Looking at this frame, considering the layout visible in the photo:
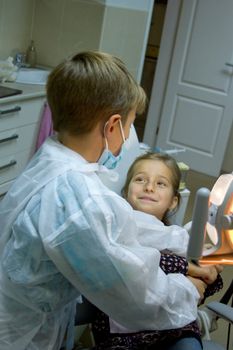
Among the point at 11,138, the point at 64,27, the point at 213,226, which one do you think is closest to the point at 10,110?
the point at 11,138

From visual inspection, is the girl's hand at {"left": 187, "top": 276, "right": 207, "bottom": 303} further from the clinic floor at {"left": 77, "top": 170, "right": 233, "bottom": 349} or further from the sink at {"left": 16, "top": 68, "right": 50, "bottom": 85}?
the sink at {"left": 16, "top": 68, "right": 50, "bottom": 85}

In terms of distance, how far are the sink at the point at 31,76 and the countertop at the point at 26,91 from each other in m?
0.10

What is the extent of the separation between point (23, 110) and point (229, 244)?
2.17 metres

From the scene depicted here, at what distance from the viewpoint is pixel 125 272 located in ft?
3.49

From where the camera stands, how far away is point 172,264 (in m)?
1.48

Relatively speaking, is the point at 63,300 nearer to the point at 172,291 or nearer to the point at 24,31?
the point at 172,291

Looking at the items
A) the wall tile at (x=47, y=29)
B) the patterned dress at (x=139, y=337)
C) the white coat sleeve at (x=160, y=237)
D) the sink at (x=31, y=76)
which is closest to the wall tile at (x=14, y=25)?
the wall tile at (x=47, y=29)

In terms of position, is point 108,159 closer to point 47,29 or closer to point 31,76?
point 31,76

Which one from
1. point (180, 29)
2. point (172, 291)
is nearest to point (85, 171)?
point (172, 291)

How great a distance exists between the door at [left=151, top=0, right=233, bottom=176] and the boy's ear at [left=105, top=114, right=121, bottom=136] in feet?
11.7

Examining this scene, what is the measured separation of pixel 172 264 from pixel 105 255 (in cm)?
50

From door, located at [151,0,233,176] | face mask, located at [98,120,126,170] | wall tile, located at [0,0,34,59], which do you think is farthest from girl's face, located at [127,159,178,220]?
door, located at [151,0,233,176]

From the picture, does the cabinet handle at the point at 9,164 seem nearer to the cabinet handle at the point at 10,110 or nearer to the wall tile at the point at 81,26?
the cabinet handle at the point at 10,110

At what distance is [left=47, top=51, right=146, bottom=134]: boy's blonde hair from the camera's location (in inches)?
43.9
